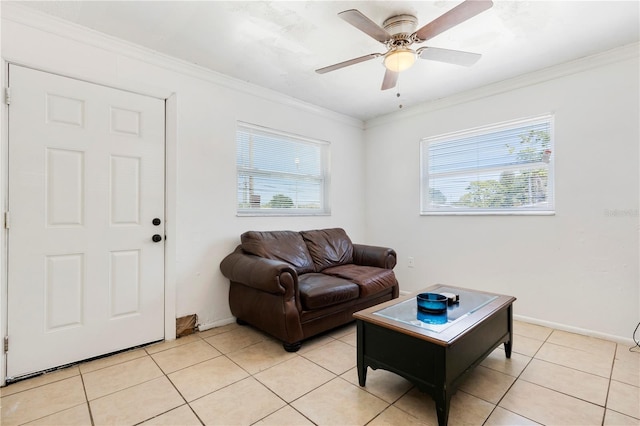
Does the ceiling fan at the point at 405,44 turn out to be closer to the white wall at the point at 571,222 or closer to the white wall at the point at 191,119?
the white wall at the point at 191,119

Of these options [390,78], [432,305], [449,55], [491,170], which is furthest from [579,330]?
[390,78]

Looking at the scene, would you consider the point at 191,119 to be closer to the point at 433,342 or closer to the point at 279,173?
the point at 279,173

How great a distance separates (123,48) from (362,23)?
1.89 meters

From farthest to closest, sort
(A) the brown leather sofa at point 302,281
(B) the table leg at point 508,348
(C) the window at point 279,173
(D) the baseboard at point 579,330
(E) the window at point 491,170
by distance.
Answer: (C) the window at point 279,173 < (E) the window at point 491,170 < (D) the baseboard at point 579,330 < (A) the brown leather sofa at point 302,281 < (B) the table leg at point 508,348

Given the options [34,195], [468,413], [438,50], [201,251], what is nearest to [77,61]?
[34,195]

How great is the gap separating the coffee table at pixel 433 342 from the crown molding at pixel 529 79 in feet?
7.14

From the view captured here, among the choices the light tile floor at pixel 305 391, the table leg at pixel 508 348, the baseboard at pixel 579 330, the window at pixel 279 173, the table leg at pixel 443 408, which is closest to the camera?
the table leg at pixel 443 408

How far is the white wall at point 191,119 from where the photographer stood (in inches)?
81.9

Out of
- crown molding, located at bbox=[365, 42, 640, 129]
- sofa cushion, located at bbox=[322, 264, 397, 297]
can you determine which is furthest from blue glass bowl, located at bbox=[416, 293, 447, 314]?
crown molding, located at bbox=[365, 42, 640, 129]

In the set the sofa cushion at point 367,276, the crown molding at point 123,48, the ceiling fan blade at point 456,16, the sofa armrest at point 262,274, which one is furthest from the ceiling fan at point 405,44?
the sofa cushion at point 367,276

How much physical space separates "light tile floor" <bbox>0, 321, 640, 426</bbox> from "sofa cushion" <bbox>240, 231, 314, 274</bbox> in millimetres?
828

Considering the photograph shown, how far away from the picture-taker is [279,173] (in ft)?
11.7

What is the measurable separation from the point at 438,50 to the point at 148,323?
300cm

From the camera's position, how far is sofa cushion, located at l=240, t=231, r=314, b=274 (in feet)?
9.39
